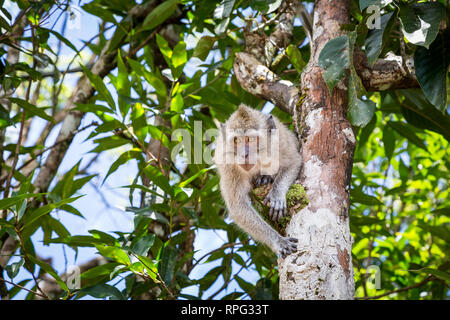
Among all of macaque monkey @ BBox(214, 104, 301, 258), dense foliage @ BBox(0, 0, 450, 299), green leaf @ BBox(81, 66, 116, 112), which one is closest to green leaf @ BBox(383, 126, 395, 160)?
dense foliage @ BBox(0, 0, 450, 299)

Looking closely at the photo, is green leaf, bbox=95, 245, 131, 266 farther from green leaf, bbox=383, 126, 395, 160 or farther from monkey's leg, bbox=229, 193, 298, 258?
green leaf, bbox=383, 126, 395, 160

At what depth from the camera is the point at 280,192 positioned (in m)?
3.41

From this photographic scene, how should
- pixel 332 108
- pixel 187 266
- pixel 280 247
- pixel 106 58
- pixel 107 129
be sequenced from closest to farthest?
1. pixel 280 247
2. pixel 332 108
3. pixel 107 129
4. pixel 187 266
5. pixel 106 58

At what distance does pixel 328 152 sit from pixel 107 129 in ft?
7.77

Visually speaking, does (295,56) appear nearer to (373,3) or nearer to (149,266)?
(373,3)

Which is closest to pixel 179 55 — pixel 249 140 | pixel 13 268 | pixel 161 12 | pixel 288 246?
pixel 161 12

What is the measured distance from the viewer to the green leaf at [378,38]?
124 inches

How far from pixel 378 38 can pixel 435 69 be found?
Answer: 43 centimetres

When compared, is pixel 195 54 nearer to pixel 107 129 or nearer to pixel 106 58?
pixel 107 129

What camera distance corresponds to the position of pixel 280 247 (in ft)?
9.66

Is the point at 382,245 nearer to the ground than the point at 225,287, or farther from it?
farther from it

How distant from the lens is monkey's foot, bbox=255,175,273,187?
4109mm
